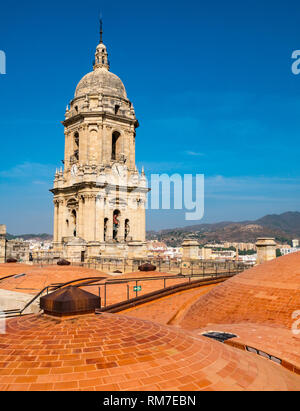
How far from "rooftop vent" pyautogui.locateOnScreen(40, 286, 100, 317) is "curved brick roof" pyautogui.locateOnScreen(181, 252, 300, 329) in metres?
5.51

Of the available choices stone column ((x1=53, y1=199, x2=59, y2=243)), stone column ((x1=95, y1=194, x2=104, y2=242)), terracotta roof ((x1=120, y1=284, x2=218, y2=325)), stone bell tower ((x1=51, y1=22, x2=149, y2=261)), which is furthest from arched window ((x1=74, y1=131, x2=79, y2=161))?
terracotta roof ((x1=120, y1=284, x2=218, y2=325))

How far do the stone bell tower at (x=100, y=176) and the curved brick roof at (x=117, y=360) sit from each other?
3011 cm

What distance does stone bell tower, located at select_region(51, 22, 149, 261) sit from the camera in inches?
1471

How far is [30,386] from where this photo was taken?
4102 millimetres

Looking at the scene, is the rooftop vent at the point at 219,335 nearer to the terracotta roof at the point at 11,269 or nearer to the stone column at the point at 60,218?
the terracotta roof at the point at 11,269

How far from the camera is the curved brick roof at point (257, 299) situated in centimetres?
973

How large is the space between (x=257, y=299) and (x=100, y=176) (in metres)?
29.1

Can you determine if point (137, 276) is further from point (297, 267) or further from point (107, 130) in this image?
point (107, 130)

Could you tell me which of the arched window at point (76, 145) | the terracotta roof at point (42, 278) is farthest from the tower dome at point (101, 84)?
the terracotta roof at point (42, 278)

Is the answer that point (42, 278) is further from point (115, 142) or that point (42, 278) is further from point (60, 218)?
point (115, 142)

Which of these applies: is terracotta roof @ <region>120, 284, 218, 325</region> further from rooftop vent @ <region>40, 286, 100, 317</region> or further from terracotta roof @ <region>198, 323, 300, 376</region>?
rooftop vent @ <region>40, 286, 100, 317</region>

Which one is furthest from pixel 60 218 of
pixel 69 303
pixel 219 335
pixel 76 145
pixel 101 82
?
pixel 69 303

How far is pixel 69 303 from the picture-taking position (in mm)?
5910

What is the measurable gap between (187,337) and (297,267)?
20.9 feet
